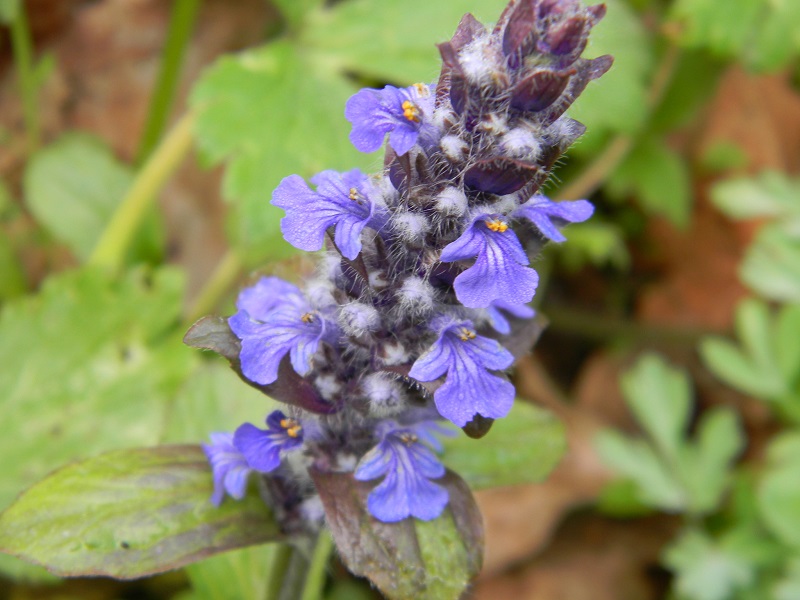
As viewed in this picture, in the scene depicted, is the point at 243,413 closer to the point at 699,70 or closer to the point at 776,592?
the point at 776,592

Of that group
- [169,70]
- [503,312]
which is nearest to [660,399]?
[503,312]

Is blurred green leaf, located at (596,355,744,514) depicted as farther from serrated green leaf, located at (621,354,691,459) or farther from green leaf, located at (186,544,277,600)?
green leaf, located at (186,544,277,600)

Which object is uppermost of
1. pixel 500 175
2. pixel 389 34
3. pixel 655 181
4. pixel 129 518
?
pixel 500 175

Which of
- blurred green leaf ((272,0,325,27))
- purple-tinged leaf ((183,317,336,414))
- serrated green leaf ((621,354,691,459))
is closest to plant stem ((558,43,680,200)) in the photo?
serrated green leaf ((621,354,691,459))

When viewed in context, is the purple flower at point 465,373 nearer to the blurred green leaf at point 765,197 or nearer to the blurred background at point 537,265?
the blurred background at point 537,265

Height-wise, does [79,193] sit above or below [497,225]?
below

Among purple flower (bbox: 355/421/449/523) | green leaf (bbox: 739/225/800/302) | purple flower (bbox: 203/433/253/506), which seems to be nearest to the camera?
purple flower (bbox: 355/421/449/523)

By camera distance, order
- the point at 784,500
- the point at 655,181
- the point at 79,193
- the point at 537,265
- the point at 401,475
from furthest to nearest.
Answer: the point at 655,181 → the point at 79,193 → the point at 537,265 → the point at 784,500 → the point at 401,475

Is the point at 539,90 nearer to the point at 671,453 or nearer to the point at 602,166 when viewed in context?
the point at 671,453
